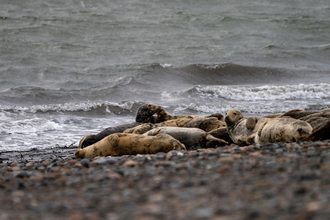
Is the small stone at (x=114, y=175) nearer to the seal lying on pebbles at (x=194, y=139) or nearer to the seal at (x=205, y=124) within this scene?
the seal lying on pebbles at (x=194, y=139)

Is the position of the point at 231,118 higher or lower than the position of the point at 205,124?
higher

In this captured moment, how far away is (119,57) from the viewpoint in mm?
21734

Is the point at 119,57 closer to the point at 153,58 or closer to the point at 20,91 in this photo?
the point at 153,58

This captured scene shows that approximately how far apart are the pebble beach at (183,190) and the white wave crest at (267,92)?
12120 mm

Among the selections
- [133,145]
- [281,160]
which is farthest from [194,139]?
[281,160]

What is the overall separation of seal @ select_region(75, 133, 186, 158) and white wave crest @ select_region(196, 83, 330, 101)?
Result: 33.5 feet

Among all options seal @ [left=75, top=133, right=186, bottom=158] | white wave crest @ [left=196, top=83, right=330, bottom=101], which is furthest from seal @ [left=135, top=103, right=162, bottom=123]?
white wave crest @ [left=196, top=83, right=330, bottom=101]

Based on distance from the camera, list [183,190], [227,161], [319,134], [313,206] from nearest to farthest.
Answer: [313,206] → [183,190] → [227,161] → [319,134]

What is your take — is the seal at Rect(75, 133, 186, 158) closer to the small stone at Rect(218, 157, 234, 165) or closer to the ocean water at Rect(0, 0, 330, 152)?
the small stone at Rect(218, 157, 234, 165)

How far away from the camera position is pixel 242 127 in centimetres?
705

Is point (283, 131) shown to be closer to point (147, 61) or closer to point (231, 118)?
point (231, 118)

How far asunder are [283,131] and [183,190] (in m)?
3.28

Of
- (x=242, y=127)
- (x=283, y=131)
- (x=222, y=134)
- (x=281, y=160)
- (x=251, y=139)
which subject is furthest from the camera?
(x=222, y=134)

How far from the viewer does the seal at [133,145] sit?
5887 mm
